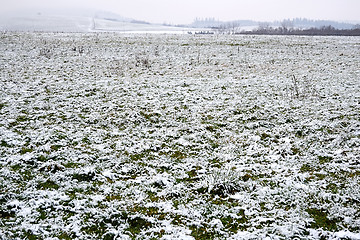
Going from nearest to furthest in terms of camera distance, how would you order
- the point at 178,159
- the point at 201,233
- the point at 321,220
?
the point at 201,233 → the point at 321,220 → the point at 178,159

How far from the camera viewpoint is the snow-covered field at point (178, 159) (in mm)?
5680

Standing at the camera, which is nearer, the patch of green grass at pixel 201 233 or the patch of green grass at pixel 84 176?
the patch of green grass at pixel 201 233

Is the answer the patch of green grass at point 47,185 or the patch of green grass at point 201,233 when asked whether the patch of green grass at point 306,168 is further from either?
the patch of green grass at point 47,185

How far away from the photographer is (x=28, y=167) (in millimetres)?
7688

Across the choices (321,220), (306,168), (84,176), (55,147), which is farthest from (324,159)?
(55,147)

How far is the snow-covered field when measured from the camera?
18.6ft

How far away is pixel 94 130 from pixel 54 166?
2.92m

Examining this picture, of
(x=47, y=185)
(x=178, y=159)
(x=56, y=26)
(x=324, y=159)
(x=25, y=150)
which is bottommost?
(x=47, y=185)

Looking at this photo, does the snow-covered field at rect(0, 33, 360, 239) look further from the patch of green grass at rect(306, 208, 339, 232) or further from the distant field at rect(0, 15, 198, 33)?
the distant field at rect(0, 15, 198, 33)

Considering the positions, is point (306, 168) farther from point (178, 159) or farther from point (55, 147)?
point (55, 147)

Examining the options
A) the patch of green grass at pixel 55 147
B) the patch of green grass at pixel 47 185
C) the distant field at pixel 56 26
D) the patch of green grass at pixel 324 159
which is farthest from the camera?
the distant field at pixel 56 26

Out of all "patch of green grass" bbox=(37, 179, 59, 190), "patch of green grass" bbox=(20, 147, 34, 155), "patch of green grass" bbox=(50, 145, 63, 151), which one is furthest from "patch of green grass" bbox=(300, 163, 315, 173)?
"patch of green grass" bbox=(20, 147, 34, 155)

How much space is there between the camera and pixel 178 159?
8.55 meters

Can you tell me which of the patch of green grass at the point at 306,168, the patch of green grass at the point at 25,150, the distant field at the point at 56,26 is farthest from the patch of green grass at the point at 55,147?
the distant field at the point at 56,26
